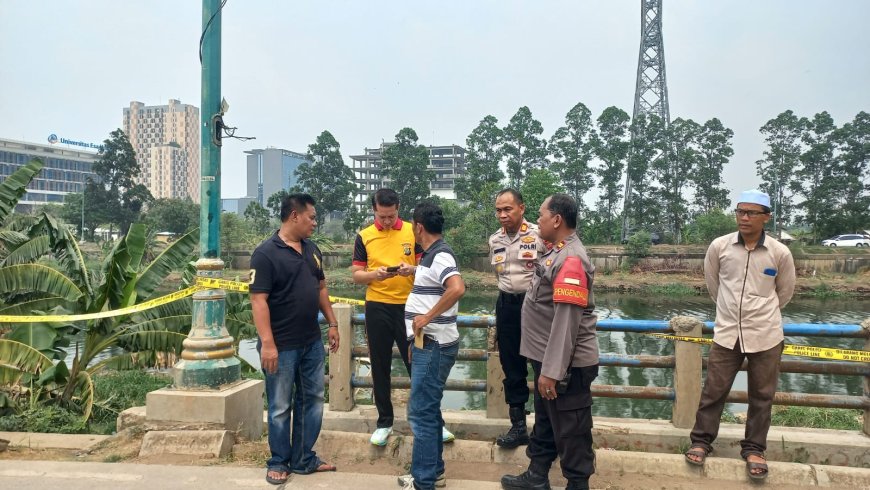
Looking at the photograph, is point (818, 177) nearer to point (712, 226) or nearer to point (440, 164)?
point (712, 226)

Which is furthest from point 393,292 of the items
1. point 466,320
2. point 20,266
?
point 20,266

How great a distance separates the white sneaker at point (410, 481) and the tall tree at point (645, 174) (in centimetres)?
4282

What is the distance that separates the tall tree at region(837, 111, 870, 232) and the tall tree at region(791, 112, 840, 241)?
55cm

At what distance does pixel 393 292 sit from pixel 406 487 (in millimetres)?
1257

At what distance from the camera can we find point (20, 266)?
6.95m

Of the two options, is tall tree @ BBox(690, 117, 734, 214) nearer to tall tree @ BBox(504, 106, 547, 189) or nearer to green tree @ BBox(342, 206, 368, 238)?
tall tree @ BBox(504, 106, 547, 189)

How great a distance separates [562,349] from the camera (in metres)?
3.11

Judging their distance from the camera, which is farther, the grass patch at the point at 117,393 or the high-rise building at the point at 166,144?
the high-rise building at the point at 166,144

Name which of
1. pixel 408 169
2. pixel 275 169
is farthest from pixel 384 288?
pixel 275 169

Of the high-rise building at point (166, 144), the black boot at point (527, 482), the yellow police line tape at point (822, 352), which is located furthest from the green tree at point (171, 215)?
the high-rise building at point (166, 144)

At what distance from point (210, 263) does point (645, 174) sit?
4369 centimetres

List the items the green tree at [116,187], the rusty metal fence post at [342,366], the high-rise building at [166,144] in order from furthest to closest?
1. the high-rise building at [166,144]
2. the green tree at [116,187]
3. the rusty metal fence post at [342,366]

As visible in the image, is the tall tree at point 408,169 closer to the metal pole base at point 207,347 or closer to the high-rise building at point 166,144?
the metal pole base at point 207,347

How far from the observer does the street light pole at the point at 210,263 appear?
4.31 m
